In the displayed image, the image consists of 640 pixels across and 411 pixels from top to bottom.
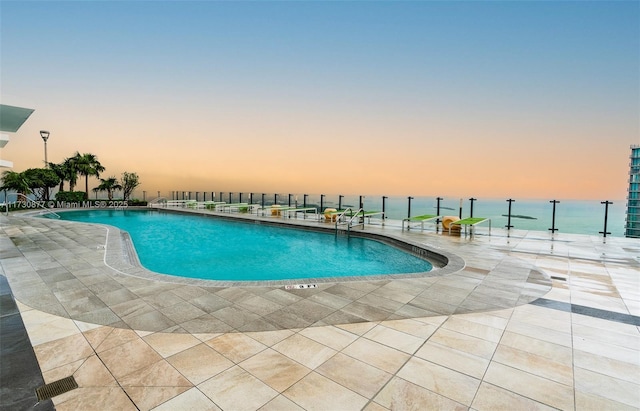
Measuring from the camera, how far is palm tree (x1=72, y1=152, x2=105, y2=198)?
24.2 metres

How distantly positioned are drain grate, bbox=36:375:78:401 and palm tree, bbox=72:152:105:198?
28215 mm

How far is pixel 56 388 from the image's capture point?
1973 mm

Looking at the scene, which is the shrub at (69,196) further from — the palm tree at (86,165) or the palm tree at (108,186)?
the palm tree at (108,186)

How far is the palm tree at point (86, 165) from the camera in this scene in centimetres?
2425

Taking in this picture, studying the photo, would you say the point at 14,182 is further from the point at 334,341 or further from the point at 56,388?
the point at 334,341

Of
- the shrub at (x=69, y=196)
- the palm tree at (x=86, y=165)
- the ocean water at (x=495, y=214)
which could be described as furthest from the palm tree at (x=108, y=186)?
the ocean water at (x=495, y=214)

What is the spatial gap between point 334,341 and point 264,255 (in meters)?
5.71

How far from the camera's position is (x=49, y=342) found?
2.62 m

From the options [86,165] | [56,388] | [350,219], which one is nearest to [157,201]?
[86,165]

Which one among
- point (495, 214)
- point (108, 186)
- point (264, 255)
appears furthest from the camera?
point (495, 214)

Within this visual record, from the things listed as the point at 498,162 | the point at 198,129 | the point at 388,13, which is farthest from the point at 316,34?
the point at 498,162

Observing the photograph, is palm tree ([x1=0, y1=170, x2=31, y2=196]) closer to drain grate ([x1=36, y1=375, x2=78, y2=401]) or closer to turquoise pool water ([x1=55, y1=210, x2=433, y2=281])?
turquoise pool water ([x1=55, y1=210, x2=433, y2=281])

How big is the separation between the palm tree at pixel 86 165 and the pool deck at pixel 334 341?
24934 mm

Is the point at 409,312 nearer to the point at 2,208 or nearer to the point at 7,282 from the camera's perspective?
the point at 7,282
